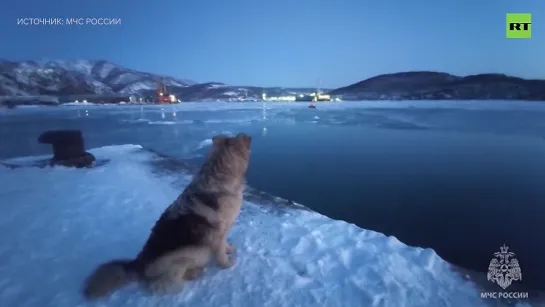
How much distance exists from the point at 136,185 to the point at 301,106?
24494 mm

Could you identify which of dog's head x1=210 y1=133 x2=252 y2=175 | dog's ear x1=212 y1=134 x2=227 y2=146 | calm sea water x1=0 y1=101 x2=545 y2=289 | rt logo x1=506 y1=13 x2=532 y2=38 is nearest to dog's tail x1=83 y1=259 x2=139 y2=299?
dog's head x1=210 y1=133 x2=252 y2=175

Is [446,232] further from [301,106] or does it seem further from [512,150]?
[301,106]

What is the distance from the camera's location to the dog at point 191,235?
94.8 inches

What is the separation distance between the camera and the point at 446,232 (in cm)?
432

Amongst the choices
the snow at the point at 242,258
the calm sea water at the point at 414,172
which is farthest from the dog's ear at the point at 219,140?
the calm sea water at the point at 414,172

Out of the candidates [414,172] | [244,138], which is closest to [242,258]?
[244,138]

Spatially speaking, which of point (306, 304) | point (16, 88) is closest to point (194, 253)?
point (306, 304)

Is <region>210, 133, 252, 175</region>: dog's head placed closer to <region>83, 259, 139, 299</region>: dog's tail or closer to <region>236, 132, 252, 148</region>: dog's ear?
<region>236, 132, 252, 148</region>: dog's ear

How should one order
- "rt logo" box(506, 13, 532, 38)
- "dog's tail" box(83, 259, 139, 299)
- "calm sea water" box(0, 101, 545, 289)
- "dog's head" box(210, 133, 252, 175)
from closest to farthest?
"dog's tail" box(83, 259, 139, 299), "dog's head" box(210, 133, 252, 175), "rt logo" box(506, 13, 532, 38), "calm sea water" box(0, 101, 545, 289)

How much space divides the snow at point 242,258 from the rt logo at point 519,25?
2889 mm

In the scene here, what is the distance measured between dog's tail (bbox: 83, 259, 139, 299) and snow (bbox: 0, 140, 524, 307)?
0.08 meters

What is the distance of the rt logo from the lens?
337 cm

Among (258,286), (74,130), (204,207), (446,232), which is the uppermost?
(74,130)

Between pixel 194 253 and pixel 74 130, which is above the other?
pixel 74 130
